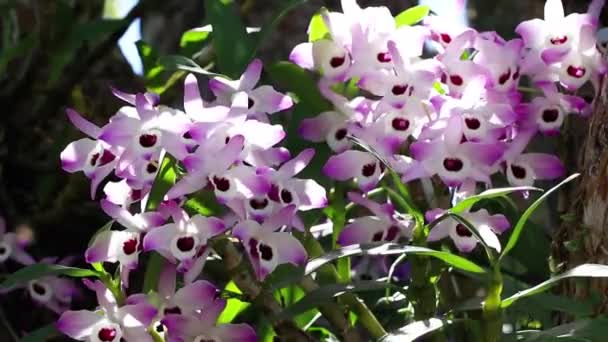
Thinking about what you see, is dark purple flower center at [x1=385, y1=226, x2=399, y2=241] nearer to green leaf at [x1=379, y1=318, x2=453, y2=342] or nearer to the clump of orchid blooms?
the clump of orchid blooms

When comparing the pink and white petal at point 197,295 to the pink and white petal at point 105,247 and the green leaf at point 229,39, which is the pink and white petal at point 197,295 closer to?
the pink and white petal at point 105,247

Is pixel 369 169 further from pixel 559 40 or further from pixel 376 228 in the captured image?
pixel 559 40

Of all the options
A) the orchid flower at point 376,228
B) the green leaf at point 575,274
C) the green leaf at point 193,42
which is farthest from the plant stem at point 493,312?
the green leaf at point 193,42

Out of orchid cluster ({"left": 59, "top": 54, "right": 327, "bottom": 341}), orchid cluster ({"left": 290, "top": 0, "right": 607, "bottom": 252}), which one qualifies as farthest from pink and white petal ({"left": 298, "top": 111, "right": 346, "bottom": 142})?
orchid cluster ({"left": 59, "top": 54, "right": 327, "bottom": 341})

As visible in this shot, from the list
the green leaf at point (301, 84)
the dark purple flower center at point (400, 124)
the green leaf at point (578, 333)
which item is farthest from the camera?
the green leaf at point (301, 84)

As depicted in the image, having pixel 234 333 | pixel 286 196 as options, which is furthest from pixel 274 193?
pixel 234 333
